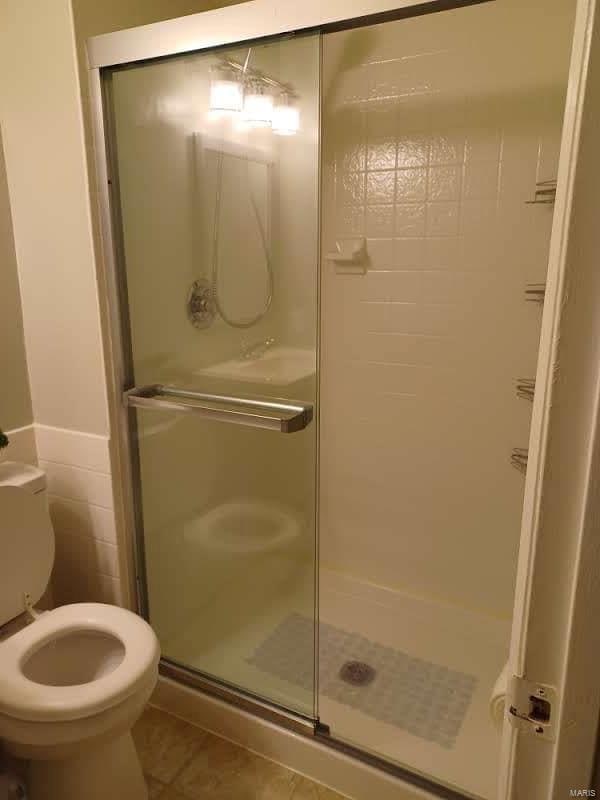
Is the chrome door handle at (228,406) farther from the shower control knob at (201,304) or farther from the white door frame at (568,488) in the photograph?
the white door frame at (568,488)

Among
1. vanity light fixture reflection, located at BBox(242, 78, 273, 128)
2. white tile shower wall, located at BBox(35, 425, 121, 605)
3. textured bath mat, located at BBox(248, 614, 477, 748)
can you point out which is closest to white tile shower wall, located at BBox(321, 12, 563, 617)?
textured bath mat, located at BBox(248, 614, 477, 748)

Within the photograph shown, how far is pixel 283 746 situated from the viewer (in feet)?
5.38

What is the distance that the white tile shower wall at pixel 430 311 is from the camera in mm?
1866

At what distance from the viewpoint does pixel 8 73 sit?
5.20 ft

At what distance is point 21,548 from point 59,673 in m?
0.37

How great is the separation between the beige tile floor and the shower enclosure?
15 cm

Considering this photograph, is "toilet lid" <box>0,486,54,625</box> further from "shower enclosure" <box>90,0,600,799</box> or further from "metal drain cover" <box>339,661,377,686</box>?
"metal drain cover" <box>339,661,377,686</box>

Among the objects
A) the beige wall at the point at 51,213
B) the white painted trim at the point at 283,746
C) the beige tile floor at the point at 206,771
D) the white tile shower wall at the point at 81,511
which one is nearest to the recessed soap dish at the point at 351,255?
the beige wall at the point at 51,213

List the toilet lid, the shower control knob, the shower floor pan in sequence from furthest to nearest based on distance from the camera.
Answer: the shower control knob, the shower floor pan, the toilet lid

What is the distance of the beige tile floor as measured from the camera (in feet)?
5.12

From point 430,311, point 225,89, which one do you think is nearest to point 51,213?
point 225,89

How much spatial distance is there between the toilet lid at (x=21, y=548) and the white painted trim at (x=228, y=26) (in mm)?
1200

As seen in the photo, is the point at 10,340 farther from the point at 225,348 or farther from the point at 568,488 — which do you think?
the point at 568,488

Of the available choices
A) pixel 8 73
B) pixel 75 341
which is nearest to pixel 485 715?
pixel 75 341
